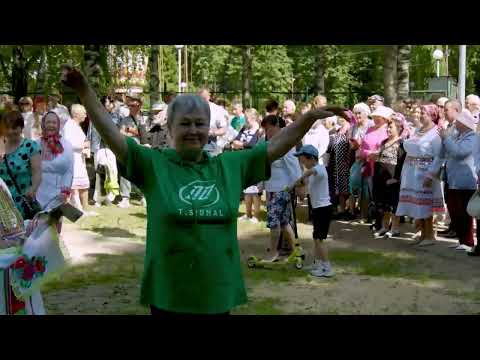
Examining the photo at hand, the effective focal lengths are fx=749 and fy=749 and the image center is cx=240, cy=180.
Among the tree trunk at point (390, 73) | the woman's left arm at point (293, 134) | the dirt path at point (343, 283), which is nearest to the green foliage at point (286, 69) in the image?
the tree trunk at point (390, 73)

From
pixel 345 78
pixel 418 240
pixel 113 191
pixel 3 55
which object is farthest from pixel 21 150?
pixel 345 78

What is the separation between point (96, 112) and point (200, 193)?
59cm

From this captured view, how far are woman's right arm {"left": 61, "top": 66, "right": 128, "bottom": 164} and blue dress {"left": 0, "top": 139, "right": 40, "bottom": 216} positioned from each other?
10.1 feet

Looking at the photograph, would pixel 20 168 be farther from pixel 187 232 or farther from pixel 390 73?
pixel 390 73

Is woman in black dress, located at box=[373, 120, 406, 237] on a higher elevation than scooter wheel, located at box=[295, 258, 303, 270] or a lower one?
higher

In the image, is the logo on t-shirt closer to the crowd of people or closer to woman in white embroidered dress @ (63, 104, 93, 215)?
the crowd of people

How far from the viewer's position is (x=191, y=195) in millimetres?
3385

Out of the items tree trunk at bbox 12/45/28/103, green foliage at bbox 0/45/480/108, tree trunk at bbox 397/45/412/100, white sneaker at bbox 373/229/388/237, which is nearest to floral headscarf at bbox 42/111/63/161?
white sneaker at bbox 373/229/388/237

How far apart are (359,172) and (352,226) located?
847 mm

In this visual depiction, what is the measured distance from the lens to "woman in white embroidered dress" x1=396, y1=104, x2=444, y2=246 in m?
9.71
